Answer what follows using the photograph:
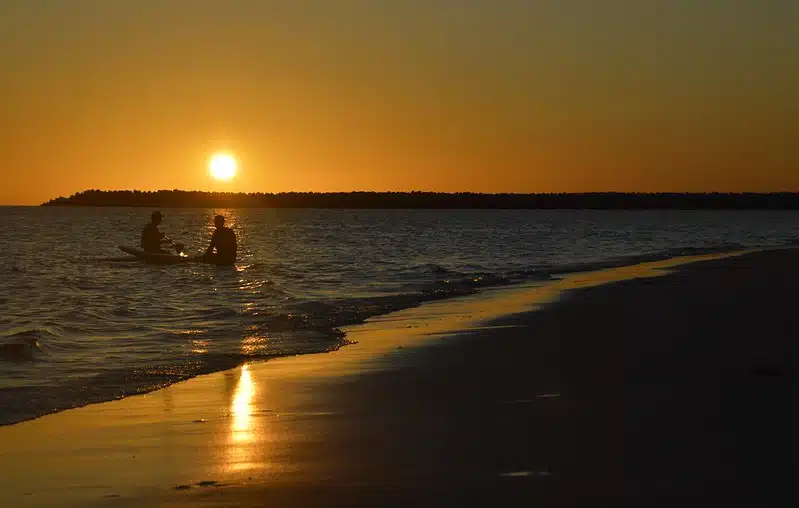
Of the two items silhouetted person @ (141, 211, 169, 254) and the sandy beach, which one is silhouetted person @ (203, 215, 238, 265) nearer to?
silhouetted person @ (141, 211, 169, 254)

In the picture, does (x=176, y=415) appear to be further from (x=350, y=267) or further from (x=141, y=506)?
(x=350, y=267)

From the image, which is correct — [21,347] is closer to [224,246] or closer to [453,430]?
[453,430]

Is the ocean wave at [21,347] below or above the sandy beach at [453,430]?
below

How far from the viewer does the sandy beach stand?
6.01 meters

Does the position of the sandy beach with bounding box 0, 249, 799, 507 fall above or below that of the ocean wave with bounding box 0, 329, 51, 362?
above

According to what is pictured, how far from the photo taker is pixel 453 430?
25.3 feet

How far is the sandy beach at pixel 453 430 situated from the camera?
6012mm

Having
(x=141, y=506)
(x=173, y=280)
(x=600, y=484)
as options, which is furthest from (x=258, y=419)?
(x=173, y=280)

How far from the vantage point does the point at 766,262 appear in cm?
3294

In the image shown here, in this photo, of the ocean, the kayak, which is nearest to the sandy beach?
the ocean

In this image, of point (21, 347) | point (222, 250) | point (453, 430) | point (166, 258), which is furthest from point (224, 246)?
point (453, 430)

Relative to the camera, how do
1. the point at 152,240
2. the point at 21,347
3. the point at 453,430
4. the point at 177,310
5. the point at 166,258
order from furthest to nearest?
the point at 152,240, the point at 166,258, the point at 177,310, the point at 21,347, the point at 453,430

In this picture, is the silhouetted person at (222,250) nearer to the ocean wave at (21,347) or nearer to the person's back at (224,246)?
the person's back at (224,246)

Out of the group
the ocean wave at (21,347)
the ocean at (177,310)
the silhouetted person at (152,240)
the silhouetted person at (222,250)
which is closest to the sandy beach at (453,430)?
the ocean at (177,310)
